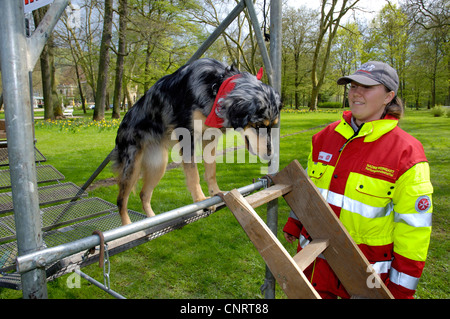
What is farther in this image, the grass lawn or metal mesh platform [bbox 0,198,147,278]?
the grass lawn

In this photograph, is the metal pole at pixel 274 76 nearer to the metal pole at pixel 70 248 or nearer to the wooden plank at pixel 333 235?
the wooden plank at pixel 333 235

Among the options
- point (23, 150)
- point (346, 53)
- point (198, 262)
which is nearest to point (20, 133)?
point (23, 150)

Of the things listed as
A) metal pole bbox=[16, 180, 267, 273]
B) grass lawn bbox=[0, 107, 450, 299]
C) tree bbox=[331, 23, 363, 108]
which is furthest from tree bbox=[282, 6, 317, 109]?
metal pole bbox=[16, 180, 267, 273]

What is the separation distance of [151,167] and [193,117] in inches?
36.0

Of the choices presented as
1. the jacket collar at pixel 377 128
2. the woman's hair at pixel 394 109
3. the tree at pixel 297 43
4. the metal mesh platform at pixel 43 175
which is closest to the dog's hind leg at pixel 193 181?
the jacket collar at pixel 377 128

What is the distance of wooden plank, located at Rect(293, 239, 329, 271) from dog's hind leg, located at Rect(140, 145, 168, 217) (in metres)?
1.76

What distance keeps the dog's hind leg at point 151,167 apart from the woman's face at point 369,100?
5.90 ft

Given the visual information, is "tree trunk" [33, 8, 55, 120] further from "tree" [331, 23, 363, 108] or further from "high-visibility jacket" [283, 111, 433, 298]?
"tree" [331, 23, 363, 108]

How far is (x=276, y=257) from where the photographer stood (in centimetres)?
140

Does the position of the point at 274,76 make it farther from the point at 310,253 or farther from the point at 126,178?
the point at 126,178

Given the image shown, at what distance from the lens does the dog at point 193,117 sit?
2387mm

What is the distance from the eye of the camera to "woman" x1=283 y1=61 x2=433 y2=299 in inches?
66.3

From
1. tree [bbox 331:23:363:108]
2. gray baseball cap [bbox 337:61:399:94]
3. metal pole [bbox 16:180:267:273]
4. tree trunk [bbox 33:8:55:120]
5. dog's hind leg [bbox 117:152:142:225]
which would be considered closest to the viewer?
metal pole [bbox 16:180:267:273]
